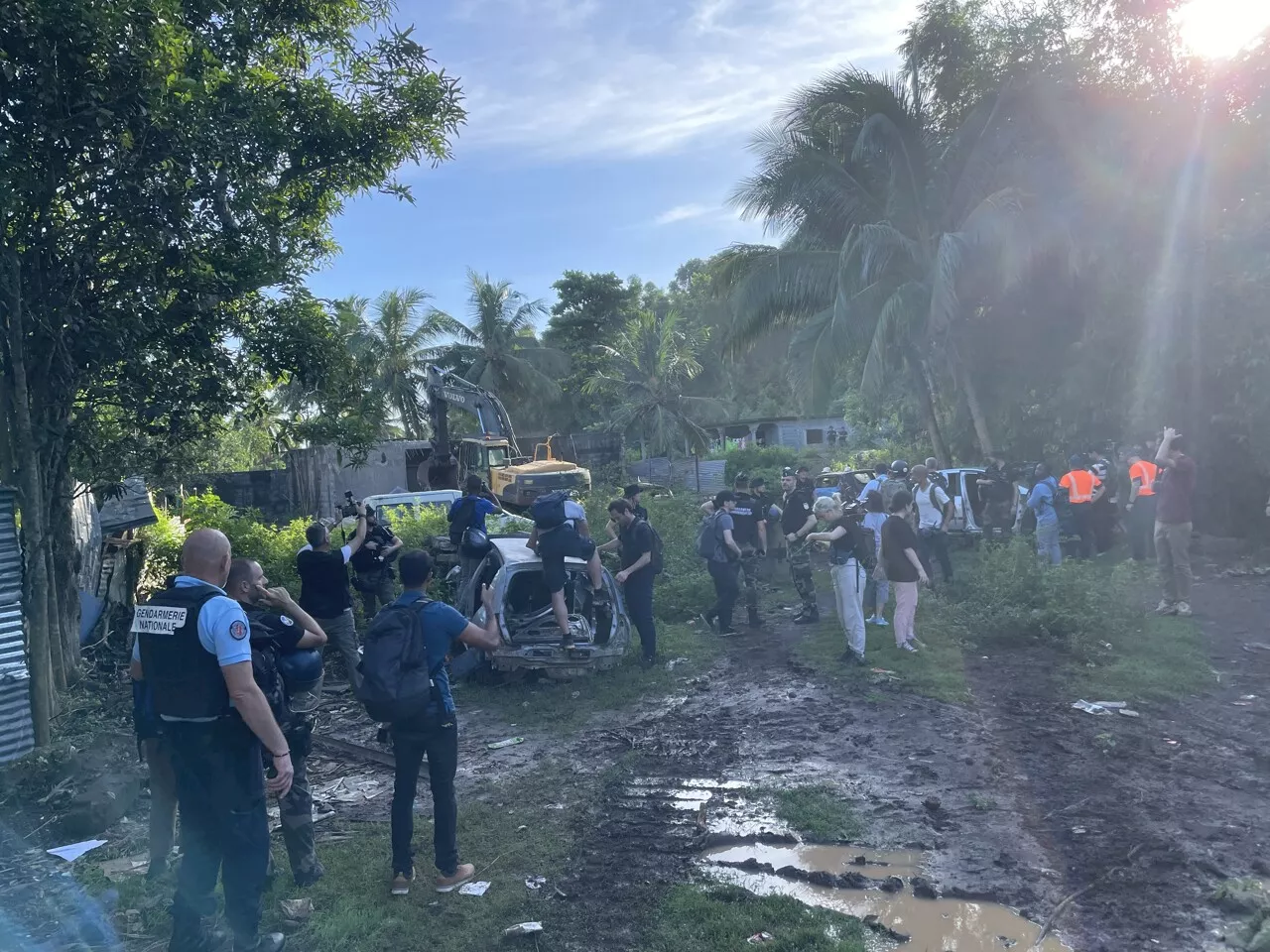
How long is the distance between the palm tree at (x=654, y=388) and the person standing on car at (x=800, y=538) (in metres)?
22.1

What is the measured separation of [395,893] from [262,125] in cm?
631

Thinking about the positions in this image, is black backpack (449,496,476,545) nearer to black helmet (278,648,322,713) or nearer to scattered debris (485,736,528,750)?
scattered debris (485,736,528,750)

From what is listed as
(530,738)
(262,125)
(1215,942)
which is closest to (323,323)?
(262,125)

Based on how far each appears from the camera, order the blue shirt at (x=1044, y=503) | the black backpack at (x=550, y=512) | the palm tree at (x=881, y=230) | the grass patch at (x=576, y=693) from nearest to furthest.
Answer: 1. the grass patch at (x=576, y=693)
2. the black backpack at (x=550, y=512)
3. the blue shirt at (x=1044, y=503)
4. the palm tree at (x=881, y=230)

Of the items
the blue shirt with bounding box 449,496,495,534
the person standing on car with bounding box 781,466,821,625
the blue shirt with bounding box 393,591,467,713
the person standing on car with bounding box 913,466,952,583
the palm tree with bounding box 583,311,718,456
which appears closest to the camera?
the blue shirt with bounding box 393,591,467,713

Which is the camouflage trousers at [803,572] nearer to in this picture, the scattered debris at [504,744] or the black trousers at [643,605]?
the black trousers at [643,605]

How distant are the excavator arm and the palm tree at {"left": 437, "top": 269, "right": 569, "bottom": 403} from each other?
54.3ft

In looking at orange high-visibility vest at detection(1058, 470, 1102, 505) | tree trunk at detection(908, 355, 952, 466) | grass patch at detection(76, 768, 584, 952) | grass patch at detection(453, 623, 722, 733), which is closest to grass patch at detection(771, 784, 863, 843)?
grass patch at detection(76, 768, 584, 952)

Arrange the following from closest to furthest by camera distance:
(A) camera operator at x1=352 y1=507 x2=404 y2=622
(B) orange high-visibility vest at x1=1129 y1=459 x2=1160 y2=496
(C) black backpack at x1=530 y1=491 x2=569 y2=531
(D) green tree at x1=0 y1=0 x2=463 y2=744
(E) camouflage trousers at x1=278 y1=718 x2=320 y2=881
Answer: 1. (E) camouflage trousers at x1=278 y1=718 x2=320 y2=881
2. (D) green tree at x1=0 y1=0 x2=463 y2=744
3. (C) black backpack at x1=530 y1=491 x2=569 y2=531
4. (A) camera operator at x1=352 y1=507 x2=404 y2=622
5. (B) orange high-visibility vest at x1=1129 y1=459 x2=1160 y2=496

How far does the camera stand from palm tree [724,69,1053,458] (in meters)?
19.2

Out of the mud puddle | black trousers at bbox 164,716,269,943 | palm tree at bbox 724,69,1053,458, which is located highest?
palm tree at bbox 724,69,1053,458

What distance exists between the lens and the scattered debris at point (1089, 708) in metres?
7.08

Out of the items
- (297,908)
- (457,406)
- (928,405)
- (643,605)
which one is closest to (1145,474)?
(643,605)

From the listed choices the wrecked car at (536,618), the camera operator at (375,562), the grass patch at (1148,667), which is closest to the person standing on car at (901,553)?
the grass patch at (1148,667)
